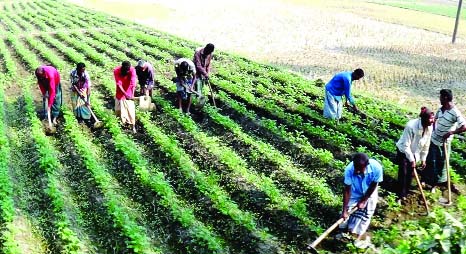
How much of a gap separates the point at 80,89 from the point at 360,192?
244 inches

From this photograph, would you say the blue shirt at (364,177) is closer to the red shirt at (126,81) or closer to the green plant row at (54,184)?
the green plant row at (54,184)

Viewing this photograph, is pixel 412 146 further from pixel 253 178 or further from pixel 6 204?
pixel 6 204

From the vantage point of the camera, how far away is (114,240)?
6855 millimetres

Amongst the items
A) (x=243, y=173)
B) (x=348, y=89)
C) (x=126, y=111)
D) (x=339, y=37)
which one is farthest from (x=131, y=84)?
(x=339, y=37)

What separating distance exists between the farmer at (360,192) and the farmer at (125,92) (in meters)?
5.11

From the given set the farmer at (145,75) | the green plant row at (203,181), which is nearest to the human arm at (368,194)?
the green plant row at (203,181)

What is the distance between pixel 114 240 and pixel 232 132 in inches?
161

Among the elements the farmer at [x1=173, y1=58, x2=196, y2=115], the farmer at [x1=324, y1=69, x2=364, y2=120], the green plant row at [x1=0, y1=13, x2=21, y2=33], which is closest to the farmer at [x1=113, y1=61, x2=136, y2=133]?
the farmer at [x1=173, y1=58, x2=196, y2=115]

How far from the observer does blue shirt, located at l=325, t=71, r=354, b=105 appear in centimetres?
1002

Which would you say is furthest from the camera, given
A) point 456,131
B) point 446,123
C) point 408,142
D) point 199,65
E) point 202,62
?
point 202,62

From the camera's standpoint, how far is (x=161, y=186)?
26.0 ft

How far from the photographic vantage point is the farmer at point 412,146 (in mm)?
7195

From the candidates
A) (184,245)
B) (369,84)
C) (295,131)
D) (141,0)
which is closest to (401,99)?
(369,84)

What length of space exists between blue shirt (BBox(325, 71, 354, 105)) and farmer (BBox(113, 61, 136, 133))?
397 cm
